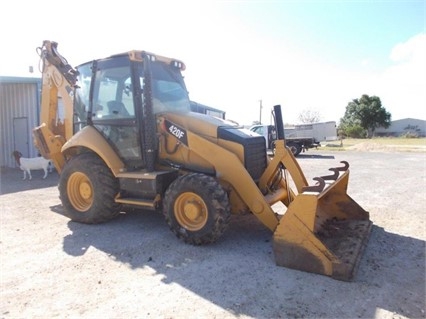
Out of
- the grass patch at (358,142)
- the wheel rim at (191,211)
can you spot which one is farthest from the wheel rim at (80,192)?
the grass patch at (358,142)

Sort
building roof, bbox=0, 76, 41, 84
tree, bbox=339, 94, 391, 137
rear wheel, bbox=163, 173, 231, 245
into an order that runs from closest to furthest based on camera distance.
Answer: rear wheel, bbox=163, 173, 231, 245 → building roof, bbox=0, 76, 41, 84 → tree, bbox=339, 94, 391, 137

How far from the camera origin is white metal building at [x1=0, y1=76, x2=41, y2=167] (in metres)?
14.1

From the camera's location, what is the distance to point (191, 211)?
4855mm

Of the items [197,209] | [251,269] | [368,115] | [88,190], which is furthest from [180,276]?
[368,115]

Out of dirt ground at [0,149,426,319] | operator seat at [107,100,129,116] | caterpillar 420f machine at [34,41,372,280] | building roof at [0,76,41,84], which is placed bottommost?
dirt ground at [0,149,426,319]

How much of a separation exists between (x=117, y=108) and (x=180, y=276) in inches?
123

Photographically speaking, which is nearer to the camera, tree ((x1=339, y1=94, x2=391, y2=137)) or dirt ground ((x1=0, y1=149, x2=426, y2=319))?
dirt ground ((x1=0, y1=149, x2=426, y2=319))

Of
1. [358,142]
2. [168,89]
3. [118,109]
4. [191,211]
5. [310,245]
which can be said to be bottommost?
[358,142]

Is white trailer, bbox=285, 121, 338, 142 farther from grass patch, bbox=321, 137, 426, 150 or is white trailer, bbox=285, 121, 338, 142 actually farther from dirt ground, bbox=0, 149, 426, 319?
dirt ground, bbox=0, 149, 426, 319

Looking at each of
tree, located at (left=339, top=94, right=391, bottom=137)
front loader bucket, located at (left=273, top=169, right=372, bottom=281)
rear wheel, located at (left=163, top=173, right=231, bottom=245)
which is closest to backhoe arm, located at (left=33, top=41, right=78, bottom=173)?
rear wheel, located at (left=163, top=173, right=231, bottom=245)

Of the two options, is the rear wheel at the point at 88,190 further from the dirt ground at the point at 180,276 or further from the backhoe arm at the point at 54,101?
the backhoe arm at the point at 54,101

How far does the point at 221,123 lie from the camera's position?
5.63m

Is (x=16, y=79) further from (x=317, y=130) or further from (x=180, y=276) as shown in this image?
(x=317, y=130)

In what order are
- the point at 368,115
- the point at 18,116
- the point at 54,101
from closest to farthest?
the point at 54,101 → the point at 18,116 → the point at 368,115
